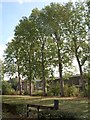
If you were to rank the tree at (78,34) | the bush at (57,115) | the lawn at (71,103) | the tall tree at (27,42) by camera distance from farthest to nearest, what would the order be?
the tall tree at (27,42)
the tree at (78,34)
the lawn at (71,103)
the bush at (57,115)

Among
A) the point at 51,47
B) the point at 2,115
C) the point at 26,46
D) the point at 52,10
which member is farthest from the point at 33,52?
the point at 2,115

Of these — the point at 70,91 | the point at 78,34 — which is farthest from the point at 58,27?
the point at 70,91

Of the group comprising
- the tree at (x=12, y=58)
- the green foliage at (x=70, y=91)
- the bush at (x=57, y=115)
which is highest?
the tree at (x=12, y=58)

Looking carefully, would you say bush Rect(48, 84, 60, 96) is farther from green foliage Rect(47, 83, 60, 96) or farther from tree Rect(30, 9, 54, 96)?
tree Rect(30, 9, 54, 96)

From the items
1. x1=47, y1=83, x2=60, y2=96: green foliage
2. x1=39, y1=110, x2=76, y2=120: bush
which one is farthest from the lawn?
x1=47, y1=83, x2=60, y2=96: green foliage

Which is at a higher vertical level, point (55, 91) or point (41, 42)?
point (41, 42)

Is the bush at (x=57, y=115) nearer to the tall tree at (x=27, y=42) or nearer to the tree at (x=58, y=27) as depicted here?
the tree at (x=58, y=27)

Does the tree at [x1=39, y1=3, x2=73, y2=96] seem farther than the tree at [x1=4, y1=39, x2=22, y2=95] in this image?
No

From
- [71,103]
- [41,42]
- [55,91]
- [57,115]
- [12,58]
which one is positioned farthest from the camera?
[12,58]

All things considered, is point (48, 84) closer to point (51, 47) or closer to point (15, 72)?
point (15, 72)

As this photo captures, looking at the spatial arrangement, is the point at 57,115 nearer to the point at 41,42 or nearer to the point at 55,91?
the point at 41,42

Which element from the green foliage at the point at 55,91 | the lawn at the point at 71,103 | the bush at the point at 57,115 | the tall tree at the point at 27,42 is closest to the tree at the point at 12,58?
the tall tree at the point at 27,42

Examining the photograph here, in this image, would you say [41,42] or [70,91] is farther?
[41,42]

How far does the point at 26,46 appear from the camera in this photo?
121 feet
